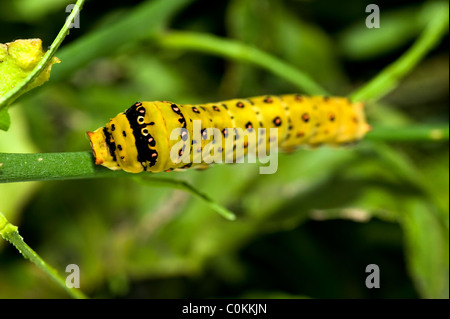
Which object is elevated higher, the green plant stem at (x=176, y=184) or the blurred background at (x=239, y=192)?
the blurred background at (x=239, y=192)

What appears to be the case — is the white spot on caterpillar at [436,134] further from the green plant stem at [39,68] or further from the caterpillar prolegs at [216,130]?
the green plant stem at [39,68]

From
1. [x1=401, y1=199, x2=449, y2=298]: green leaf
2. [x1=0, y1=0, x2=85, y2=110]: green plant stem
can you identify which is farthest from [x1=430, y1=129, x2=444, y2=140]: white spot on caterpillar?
[x1=0, y1=0, x2=85, y2=110]: green plant stem

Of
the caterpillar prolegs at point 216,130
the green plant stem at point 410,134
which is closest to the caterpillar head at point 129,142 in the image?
the caterpillar prolegs at point 216,130

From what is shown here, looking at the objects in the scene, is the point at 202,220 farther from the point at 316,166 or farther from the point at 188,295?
the point at 316,166

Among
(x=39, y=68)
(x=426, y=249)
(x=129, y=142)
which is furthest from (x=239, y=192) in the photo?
(x=39, y=68)

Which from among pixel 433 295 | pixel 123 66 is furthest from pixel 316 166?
pixel 123 66

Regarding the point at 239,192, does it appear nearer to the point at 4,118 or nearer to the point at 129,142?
the point at 129,142
